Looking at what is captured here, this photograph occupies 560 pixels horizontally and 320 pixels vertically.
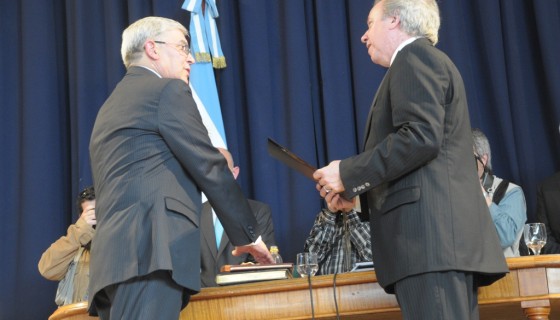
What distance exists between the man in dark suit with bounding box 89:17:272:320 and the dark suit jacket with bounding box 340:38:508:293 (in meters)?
0.46

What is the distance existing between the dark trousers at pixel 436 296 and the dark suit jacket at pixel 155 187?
25.2 inches

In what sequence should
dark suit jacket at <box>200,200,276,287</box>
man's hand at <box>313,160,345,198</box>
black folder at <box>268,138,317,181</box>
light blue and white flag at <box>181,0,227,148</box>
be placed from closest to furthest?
1. man's hand at <box>313,160,345,198</box>
2. black folder at <box>268,138,317,181</box>
3. dark suit jacket at <box>200,200,276,287</box>
4. light blue and white flag at <box>181,0,227,148</box>

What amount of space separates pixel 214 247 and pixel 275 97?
1.28 metres

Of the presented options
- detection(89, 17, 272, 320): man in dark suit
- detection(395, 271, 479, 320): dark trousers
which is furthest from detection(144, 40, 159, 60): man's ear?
detection(395, 271, 479, 320): dark trousers

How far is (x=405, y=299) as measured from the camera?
2443 millimetres

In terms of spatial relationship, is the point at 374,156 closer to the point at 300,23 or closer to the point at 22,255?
the point at 300,23

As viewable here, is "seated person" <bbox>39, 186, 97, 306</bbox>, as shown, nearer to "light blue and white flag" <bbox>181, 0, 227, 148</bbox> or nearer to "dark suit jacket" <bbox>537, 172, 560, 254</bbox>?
"light blue and white flag" <bbox>181, 0, 227, 148</bbox>

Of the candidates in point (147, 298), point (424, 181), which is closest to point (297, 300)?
point (147, 298)

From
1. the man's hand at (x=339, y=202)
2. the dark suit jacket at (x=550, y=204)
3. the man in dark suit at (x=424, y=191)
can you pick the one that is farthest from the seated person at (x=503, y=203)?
the man in dark suit at (x=424, y=191)

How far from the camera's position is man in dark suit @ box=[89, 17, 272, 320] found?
2.51 metres

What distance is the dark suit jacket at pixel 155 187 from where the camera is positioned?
2.54 meters

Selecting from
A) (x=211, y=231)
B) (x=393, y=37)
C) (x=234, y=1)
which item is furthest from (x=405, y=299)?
(x=234, y=1)

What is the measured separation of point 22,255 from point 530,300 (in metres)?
3.65

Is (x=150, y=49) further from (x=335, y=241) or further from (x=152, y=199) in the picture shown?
(x=335, y=241)
